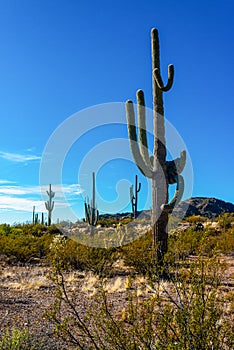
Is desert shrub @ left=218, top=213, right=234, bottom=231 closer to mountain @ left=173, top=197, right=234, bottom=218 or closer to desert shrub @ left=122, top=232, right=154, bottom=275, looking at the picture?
desert shrub @ left=122, top=232, right=154, bottom=275

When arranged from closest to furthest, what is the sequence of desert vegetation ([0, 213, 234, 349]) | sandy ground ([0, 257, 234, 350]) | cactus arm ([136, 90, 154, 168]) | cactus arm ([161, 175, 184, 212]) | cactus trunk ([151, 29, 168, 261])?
1. desert vegetation ([0, 213, 234, 349])
2. sandy ground ([0, 257, 234, 350])
3. cactus arm ([161, 175, 184, 212])
4. cactus trunk ([151, 29, 168, 261])
5. cactus arm ([136, 90, 154, 168])

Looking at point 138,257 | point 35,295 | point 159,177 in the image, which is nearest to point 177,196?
point 159,177

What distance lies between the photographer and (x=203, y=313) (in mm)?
3354

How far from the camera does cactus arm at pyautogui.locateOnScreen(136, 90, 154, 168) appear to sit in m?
12.0

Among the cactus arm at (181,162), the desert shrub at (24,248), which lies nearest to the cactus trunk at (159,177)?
the cactus arm at (181,162)

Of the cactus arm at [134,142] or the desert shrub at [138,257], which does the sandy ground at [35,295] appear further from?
the cactus arm at [134,142]

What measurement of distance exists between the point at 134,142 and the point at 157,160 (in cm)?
104

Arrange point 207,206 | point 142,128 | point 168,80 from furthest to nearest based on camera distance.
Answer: point 207,206
point 142,128
point 168,80

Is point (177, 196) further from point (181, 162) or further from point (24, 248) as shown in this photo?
point (24, 248)

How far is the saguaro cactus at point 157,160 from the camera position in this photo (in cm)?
1138

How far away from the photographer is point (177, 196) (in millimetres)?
11438

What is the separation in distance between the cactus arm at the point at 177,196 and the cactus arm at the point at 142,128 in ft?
3.34

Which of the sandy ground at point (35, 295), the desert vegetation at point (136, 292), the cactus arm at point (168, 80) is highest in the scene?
the cactus arm at point (168, 80)

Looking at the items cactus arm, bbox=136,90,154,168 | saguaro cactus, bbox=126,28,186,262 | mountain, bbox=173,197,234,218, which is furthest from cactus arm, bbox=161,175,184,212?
mountain, bbox=173,197,234,218
